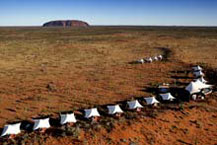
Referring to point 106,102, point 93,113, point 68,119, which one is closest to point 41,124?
point 68,119

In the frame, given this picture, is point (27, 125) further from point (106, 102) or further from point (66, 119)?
point (106, 102)

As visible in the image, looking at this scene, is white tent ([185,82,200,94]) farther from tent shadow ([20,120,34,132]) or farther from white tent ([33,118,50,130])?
tent shadow ([20,120,34,132])

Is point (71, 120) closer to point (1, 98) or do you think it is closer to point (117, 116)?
point (117, 116)

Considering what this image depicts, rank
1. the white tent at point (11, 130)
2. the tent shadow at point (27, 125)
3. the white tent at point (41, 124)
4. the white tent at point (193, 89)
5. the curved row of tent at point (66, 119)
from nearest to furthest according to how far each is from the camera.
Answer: the white tent at point (11, 130) < the curved row of tent at point (66, 119) < the white tent at point (41, 124) < the tent shadow at point (27, 125) < the white tent at point (193, 89)

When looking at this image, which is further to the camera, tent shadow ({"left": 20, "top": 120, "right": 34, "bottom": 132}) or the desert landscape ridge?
Result: tent shadow ({"left": 20, "top": 120, "right": 34, "bottom": 132})

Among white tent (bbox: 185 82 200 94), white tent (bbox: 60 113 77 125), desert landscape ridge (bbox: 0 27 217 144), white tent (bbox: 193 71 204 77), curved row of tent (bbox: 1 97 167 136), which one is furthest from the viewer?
white tent (bbox: 193 71 204 77)

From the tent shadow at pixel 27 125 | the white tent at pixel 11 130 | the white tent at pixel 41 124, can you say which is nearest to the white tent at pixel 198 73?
the white tent at pixel 41 124

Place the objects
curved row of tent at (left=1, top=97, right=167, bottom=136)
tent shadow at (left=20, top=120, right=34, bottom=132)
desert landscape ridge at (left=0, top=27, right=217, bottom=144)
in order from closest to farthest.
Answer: curved row of tent at (left=1, top=97, right=167, bottom=136), desert landscape ridge at (left=0, top=27, right=217, bottom=144), tent shadow at (left=20, top=120, right=34, bottom=132)

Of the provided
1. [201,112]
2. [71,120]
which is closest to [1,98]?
[71,120]

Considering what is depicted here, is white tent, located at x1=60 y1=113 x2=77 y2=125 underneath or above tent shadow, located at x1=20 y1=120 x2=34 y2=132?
above

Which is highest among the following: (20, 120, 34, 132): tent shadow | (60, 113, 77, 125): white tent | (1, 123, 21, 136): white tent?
(60, 113, 77, 125): white tent

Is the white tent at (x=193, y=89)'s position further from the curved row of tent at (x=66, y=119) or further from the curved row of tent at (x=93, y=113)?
the curved row of tent at (x=66, y=119)

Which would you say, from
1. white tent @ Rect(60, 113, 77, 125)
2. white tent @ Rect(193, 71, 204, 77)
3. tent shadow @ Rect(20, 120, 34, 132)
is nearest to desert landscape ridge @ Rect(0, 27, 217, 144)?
tent shadow @ Rect(20, 120, 34, 132)

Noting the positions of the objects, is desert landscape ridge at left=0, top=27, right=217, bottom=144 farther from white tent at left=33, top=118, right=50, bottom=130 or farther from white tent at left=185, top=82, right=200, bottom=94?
white tent at left=185, top=82, right=200, bottom=94
